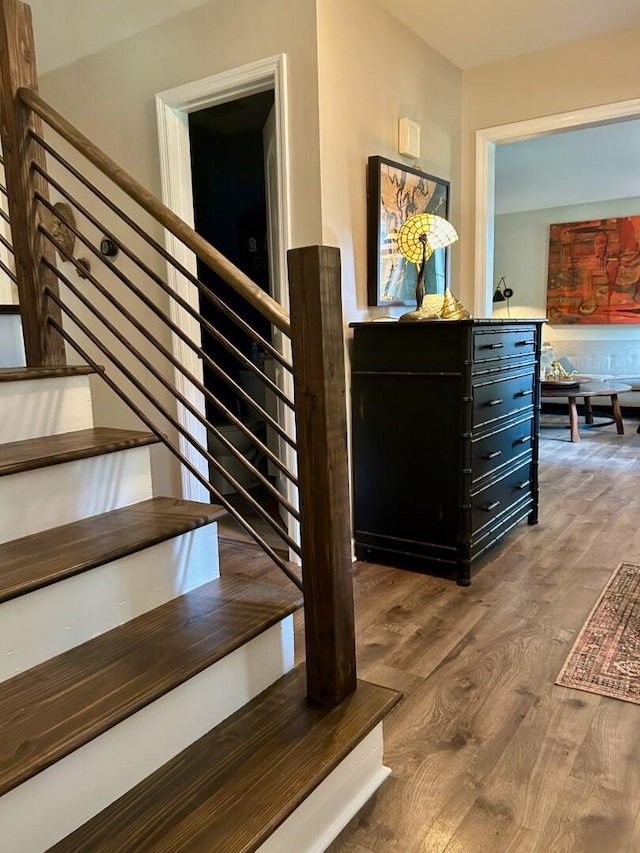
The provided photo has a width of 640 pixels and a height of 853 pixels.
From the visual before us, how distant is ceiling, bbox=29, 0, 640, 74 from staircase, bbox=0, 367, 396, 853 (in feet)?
6.69

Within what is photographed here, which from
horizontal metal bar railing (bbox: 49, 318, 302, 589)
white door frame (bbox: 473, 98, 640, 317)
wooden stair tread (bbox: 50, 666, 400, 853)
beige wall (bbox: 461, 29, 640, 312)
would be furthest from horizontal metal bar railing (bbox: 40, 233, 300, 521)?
beige wall (bbox: 461, 29, 640, 312)

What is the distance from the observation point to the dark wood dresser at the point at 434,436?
8.24 feet

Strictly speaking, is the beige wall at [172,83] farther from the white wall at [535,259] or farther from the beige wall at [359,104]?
the white wall at [535,259]

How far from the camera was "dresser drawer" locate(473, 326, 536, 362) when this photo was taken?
251 cm

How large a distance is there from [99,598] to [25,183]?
1211 millimetres

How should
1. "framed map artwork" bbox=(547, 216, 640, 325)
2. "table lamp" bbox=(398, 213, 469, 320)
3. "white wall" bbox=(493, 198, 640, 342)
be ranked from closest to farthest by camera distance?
1. "table lamp" bbox=(398, 213, 469, 320)
2. "framed map artwork" bbox=(547, 216, 640, 325)
3. "white wall" bbox=(493, 198, 640, 342)

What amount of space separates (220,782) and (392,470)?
1708 millimetres

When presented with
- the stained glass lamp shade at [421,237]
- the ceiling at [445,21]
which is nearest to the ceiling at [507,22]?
the ceiling at [445,21]

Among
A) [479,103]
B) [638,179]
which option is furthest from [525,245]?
[479,103]

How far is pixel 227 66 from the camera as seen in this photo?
269 centimetres

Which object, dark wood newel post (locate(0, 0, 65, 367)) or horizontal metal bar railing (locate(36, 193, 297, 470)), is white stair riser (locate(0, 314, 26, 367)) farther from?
horizontal metal bar railing (locate(36, 193, 297, 470))

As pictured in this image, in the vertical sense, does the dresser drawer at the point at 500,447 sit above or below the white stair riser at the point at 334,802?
above

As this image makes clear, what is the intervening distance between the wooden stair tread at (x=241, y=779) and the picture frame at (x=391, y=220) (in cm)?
195

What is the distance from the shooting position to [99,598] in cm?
133
